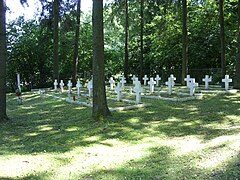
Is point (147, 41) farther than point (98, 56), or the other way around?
point (147, 41)

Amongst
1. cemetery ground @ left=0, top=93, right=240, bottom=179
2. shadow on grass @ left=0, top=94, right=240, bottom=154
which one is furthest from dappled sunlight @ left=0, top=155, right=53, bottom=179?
shadow on grass @ left=0, top=94, right=240, bottom=154

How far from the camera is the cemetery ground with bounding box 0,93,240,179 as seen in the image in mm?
4668

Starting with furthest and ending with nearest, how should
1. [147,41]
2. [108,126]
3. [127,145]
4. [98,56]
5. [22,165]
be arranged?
1. [147,41]
2. [98,56]
3. [108,126]
4. [127,145]
5. [22,165]

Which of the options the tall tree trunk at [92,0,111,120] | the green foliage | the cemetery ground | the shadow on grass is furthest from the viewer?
the green foliage

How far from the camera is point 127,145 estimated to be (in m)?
6.32

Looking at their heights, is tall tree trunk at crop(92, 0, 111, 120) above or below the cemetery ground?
above

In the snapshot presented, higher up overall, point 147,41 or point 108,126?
point 147,41

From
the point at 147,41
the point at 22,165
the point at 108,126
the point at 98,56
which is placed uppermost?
the point at 147,41

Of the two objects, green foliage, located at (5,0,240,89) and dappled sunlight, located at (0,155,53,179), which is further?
green foliage, located at (5,0,240,89)

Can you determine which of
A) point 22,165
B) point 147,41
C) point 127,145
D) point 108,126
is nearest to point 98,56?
point 108,126

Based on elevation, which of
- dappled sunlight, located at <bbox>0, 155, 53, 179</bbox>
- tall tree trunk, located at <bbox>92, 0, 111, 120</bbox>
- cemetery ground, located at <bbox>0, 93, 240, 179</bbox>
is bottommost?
dappled sunlight, located at <bbox>0, 155, 53, 179</bbox>

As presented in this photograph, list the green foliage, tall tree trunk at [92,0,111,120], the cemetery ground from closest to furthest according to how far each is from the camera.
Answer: the cemetery ground, tall tree trunk at [92,0,111,120], the green foliage

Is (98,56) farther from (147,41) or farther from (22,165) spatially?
(147,41)

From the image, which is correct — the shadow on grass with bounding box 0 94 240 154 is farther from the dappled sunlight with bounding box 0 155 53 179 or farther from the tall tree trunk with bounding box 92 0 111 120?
the tall tree trunk with bounding box 92 0 111 120
